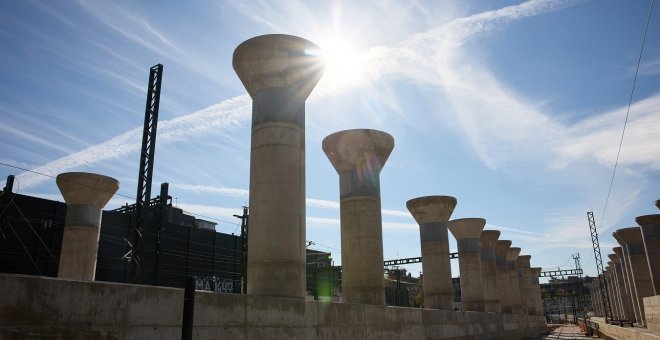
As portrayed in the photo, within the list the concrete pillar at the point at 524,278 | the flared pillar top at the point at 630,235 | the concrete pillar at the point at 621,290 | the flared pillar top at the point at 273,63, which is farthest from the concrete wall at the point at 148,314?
the concrete pillar at the point at 621,290

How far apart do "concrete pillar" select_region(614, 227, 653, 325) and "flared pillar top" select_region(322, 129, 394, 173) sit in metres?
30.9

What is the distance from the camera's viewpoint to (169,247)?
40.0 m

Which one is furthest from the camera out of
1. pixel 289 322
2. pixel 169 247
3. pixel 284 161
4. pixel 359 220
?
pixel 169 247

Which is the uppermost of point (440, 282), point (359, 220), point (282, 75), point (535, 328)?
point (282, 75)

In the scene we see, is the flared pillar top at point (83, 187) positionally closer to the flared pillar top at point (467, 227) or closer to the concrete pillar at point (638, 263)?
the flared pillar top at point (467, 227)

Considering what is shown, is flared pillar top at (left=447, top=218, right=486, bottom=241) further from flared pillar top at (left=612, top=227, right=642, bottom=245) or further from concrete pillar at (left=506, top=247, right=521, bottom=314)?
concrete pillar at (left=506, top=247, right=521, bottom=314)

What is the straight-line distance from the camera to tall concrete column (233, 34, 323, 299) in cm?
996

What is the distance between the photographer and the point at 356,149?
675 inches

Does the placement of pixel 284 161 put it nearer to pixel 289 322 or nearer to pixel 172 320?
pixel 289 322

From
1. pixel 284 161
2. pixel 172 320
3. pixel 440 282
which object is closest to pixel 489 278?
pixel 440 282

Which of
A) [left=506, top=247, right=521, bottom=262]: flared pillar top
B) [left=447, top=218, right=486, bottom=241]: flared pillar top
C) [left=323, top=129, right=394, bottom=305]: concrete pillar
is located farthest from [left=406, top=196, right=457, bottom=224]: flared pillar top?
[left=506, top=247, right=521, bottom=262]: flared pillar top

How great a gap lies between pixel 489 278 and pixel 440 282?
44.5 ft

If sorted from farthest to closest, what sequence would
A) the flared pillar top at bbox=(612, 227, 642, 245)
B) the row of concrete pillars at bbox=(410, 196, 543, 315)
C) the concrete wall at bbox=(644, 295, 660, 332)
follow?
1. the flared pillar top at bbox=(612, 227, 642, 245)
2. the concrete wall at bbox=(644, 295, 660, 332)
3. the row of concrete pillars at bbox=(410, 196, 543, 315)

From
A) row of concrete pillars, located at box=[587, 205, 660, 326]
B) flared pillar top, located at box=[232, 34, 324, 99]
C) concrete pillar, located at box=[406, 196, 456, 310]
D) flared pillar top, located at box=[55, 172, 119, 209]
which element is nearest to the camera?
flared pillar top, located at box=[232, 34, 324, 99]
